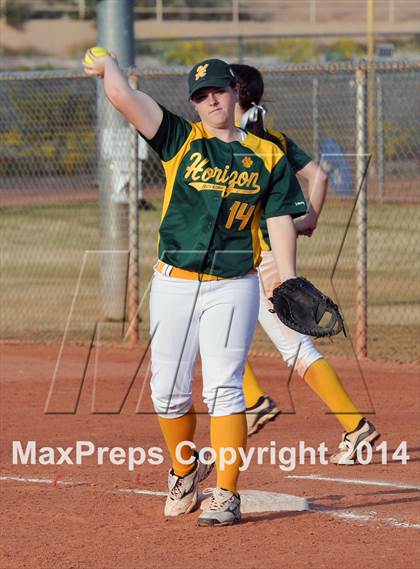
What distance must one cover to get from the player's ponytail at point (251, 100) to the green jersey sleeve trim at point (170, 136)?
61.2 inches

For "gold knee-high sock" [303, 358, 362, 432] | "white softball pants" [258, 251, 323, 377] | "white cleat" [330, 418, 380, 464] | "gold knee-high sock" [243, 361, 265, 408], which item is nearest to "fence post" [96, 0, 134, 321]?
"gold knee-high sock" [243, 361, 265, 408]

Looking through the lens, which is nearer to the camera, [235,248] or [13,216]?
[235,248]

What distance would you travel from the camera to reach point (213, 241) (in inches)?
223

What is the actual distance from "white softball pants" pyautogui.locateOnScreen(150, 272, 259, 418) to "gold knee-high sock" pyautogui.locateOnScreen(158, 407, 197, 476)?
0.83 ft

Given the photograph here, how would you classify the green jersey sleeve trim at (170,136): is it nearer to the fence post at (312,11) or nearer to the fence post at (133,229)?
the fence post at (133,229)

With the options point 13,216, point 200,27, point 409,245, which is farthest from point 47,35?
point 409,245

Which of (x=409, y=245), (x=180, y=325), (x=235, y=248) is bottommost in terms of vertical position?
(x=409, y=245)

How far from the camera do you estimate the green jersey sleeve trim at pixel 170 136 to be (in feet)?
18.5

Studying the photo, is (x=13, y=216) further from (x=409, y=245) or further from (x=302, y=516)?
(x=302, y=516)

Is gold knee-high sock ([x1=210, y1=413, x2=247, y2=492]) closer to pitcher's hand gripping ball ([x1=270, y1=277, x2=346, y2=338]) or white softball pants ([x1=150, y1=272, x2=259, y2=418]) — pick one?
white softball pants ([x1=150, y1=272, x2=259, y2=418])

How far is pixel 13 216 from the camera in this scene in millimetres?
22422

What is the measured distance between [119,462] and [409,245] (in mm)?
12783

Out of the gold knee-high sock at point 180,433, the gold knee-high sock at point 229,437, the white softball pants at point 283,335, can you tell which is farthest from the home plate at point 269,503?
the white softball pants at point 283,335

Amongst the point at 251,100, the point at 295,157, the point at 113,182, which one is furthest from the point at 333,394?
the point at 113,182
